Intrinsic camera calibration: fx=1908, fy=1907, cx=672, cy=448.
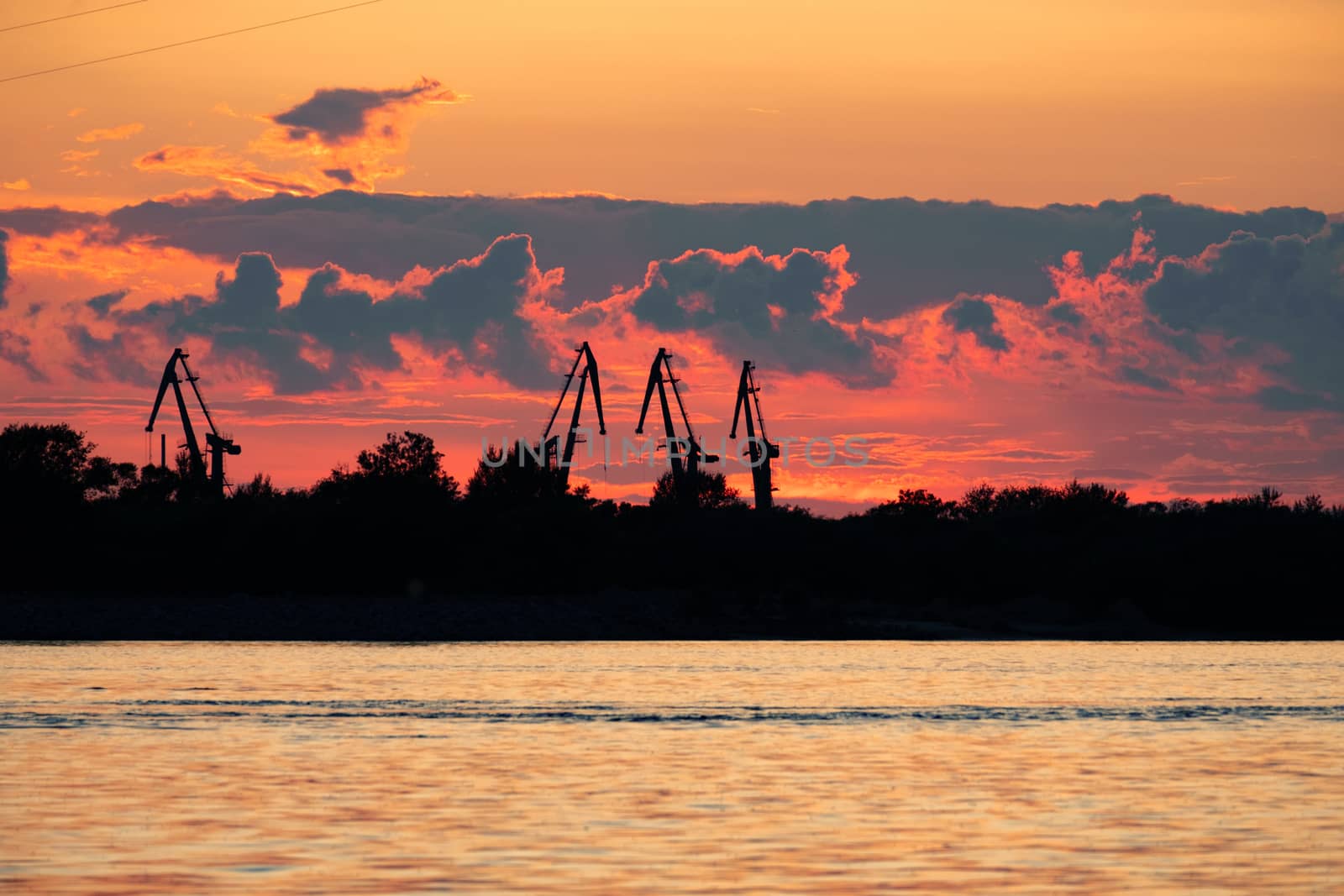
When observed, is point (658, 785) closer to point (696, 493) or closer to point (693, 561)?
point (693, 561)

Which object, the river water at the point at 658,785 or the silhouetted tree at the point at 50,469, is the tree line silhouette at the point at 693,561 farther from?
the river water at the point at 658,785

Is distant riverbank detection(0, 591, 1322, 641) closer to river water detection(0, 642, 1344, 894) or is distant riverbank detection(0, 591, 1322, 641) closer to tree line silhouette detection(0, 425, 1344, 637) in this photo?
tree line silhouette detection(0, 425, 1344, 637)

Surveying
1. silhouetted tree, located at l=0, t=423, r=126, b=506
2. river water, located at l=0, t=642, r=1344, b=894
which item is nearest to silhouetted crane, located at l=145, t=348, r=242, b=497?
silhouetted tree, located at l=0, t=423, r=126, b=506

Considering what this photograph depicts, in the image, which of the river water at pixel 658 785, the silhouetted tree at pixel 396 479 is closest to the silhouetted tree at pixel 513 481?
the silhouetted tree at pixel 396 479

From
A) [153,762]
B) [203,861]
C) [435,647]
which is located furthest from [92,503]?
[203,861]

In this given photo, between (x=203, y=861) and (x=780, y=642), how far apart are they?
7688 cm

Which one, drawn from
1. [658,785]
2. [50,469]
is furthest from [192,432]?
[658,785]

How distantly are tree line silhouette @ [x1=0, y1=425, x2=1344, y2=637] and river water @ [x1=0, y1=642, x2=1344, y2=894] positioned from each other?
5071cm

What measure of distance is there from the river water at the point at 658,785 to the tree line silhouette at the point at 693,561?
50715 millimetres

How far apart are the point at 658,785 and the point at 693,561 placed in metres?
90.1

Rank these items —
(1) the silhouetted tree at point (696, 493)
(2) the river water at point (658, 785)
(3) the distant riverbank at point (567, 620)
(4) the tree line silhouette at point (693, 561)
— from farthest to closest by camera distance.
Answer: (1) the silhouetted tree at point (696, 493) < (4) the tree line silhouette at point (693, 561) < (3) the distant riverbank at point (567, 620) < (2) the river water at point (658, 785)

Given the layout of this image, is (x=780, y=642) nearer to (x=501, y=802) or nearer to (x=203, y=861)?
(x=501, y=802)

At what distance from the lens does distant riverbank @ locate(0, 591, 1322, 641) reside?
9600 cm

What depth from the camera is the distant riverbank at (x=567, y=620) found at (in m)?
96.0
